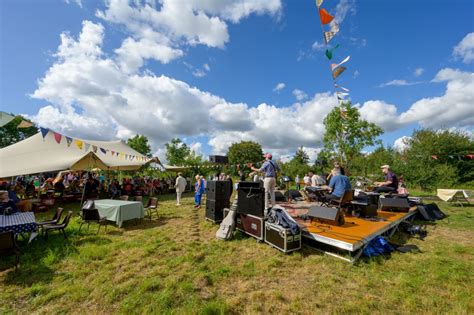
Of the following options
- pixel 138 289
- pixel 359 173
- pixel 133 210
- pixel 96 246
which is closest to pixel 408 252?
pixel 138 289

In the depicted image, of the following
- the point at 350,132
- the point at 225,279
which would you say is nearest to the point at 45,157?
the point at 225,279

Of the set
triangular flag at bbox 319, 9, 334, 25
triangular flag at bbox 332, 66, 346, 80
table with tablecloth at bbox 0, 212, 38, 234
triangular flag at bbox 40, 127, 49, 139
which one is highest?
triangular flag at bbox 319, 9, 334, 25

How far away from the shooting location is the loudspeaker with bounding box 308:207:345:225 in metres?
4.46

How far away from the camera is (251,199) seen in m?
4.74

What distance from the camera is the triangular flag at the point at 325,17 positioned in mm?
5613

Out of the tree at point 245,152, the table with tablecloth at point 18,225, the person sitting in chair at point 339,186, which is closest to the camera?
the table with tablecloth at point 18,225

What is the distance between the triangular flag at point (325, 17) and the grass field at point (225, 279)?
19.1ft

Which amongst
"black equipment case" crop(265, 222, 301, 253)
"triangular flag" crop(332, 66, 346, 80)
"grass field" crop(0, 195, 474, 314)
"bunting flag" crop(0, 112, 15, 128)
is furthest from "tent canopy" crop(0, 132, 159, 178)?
"triangular flag" crop(332, 66, 346, 80)

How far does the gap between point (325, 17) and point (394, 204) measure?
5.70 m

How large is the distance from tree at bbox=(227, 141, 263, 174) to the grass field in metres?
43.5

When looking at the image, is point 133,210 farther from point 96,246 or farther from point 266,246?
point 266,246

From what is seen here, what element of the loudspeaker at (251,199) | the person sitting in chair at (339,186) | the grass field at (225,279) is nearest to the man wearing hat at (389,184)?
the grass field at (225,279)

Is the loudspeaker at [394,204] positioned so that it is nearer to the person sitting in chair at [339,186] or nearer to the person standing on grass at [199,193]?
the person sitting in chair at [339,186]

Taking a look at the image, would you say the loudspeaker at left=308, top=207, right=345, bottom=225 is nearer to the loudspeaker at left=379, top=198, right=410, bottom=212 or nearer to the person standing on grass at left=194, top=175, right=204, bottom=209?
the loudspeaker at left=379, top=198, right=410, bottom=212
